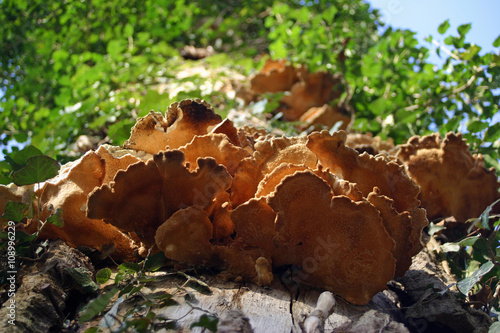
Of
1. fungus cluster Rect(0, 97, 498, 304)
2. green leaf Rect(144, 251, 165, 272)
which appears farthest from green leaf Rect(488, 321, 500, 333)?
green leaf Rect(144, 251, 165, 272)

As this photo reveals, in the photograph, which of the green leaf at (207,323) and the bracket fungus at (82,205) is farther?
the bracket fungus at (82,205)

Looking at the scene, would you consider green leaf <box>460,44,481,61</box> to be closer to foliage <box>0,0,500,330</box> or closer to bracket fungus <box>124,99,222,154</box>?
foliage <box>0,0,500,330</box>

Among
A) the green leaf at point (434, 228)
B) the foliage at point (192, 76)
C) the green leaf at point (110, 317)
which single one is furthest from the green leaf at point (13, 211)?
the green leaf at point (434, 228)

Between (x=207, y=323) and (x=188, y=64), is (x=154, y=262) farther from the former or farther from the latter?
(x=188, y=64)

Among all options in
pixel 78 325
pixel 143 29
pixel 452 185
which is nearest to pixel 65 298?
pixel 78 325

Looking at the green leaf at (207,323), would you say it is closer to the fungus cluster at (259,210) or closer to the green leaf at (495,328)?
the fungus cluster at (259,210)

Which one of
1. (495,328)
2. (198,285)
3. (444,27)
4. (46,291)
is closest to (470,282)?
(495,328)
